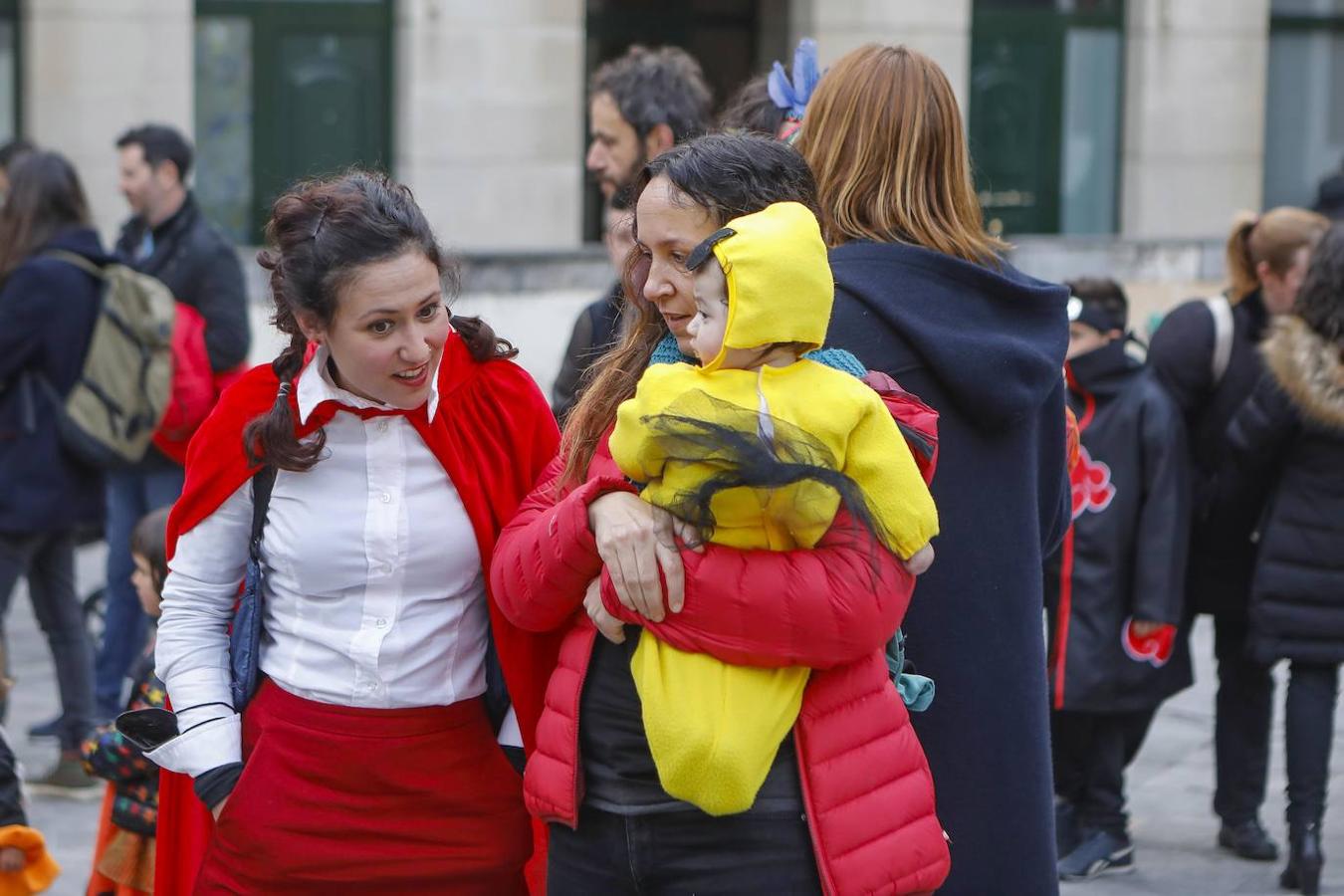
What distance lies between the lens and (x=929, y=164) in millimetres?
3162

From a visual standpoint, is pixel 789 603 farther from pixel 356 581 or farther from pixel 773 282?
pixel 356 581

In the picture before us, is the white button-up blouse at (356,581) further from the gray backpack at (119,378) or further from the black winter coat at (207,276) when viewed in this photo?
the black winter coat at (207,276)

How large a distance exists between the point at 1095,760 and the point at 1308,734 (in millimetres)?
614

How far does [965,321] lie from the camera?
3.08 m

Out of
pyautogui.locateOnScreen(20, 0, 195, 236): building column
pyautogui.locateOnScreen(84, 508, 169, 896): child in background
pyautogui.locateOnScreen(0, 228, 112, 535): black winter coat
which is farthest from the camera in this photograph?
pyautogui.locateOnScreen(20, 0, 195, 236): building column

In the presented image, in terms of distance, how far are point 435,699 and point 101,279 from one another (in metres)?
4.22

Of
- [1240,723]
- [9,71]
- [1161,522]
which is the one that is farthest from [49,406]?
[9,71]

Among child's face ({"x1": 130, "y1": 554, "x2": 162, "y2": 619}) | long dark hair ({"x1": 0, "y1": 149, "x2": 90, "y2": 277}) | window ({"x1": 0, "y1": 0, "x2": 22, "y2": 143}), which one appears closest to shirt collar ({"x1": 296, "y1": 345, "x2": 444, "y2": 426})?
child's face ({"x1": 130, "y1": 554, "x2": 162, "y2": 619})

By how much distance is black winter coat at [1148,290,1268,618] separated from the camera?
237 inches

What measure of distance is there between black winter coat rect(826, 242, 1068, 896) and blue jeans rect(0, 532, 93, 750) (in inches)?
174

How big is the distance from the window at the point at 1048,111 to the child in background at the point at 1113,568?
Result: 27.7 ft

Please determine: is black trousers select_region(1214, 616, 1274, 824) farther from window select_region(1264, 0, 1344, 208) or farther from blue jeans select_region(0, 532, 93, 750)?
window select_region(1264, 0, 1344, 208)

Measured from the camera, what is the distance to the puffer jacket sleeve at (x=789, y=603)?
2.52m

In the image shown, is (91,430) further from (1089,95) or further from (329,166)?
(1089,95)
